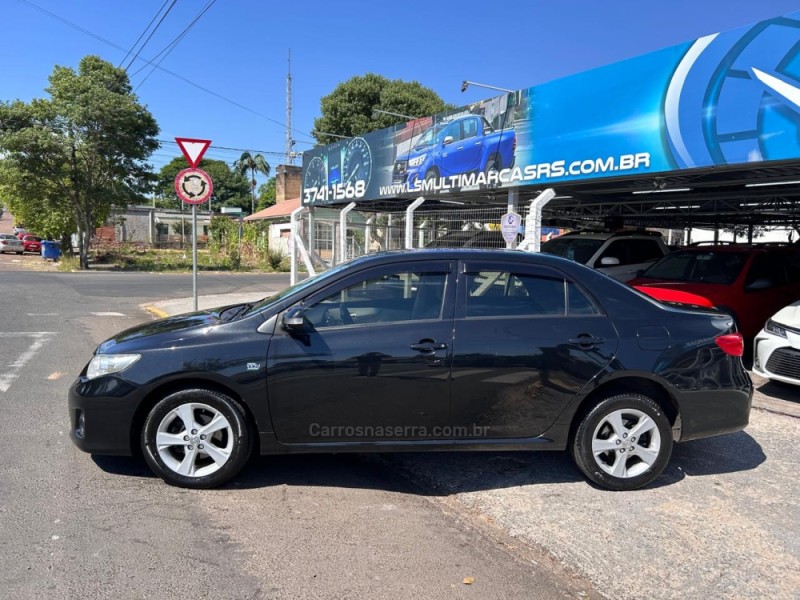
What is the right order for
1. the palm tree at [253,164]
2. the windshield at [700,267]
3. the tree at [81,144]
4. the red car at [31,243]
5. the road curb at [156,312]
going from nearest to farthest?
the windshield at [700,267] < the road curb at [156,312] < the tree at [81,144] < the red car at [31,243] < the palm tree at [253,164]

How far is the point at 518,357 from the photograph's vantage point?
388 cm

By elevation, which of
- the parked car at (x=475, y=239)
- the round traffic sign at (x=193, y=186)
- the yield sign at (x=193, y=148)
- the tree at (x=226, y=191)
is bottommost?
the parked car at (x=475, y=239)

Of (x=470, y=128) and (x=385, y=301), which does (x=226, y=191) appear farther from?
(x=385, y=301)

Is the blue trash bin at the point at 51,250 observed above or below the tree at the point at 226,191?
below

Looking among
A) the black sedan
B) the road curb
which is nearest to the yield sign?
the road curb

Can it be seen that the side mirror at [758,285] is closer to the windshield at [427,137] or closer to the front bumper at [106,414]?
the windshield at [427,137]

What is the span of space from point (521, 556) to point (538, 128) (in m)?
7.37

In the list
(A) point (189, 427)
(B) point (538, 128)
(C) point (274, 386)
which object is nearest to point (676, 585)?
(C) point (274, 386)

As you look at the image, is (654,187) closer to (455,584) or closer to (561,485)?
(561,485)

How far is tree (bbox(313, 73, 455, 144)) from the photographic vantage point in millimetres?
36250

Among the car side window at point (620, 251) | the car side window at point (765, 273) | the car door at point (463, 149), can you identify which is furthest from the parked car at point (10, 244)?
the car side window at point (765, 273)

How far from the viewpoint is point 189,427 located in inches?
150

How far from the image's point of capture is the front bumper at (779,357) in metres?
5.88

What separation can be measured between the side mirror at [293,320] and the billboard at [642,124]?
5.61 m
